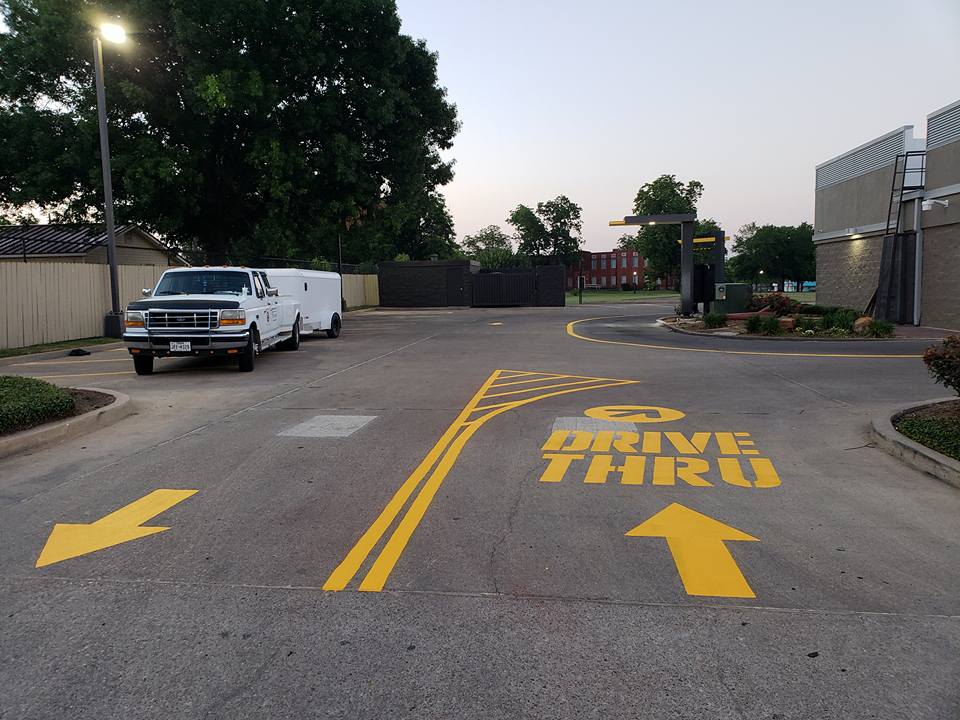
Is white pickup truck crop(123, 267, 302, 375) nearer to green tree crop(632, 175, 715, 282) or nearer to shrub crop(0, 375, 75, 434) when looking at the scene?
shrub crop(0, 375, 75, 434)

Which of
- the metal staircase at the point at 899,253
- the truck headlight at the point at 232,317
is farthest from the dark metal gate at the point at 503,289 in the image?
the truck headlight at the point at 232,317

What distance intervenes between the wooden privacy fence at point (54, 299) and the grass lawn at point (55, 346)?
360 millimetres

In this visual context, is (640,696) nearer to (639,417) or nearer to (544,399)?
(639,417)

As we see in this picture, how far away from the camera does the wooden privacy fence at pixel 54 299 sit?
18969mm

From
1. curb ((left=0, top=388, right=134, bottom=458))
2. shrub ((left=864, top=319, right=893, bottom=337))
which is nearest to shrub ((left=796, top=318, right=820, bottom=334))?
shrub ((left=864, top=319, right=893, bottom=337))

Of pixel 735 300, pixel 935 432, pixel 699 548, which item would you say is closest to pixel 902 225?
pixel 735 300

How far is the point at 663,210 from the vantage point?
9119 cm

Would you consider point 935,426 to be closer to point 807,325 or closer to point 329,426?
point 329,426

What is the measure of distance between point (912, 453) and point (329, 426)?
20.3 feet

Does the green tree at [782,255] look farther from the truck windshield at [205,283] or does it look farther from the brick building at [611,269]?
the truck windshield at [205,283]

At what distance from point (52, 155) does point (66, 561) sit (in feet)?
81.3

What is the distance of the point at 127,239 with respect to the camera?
33.7 meters

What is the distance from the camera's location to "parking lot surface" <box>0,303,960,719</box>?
312 centimetres

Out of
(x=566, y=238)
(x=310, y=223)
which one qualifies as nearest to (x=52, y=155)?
(x=310, y=223)
